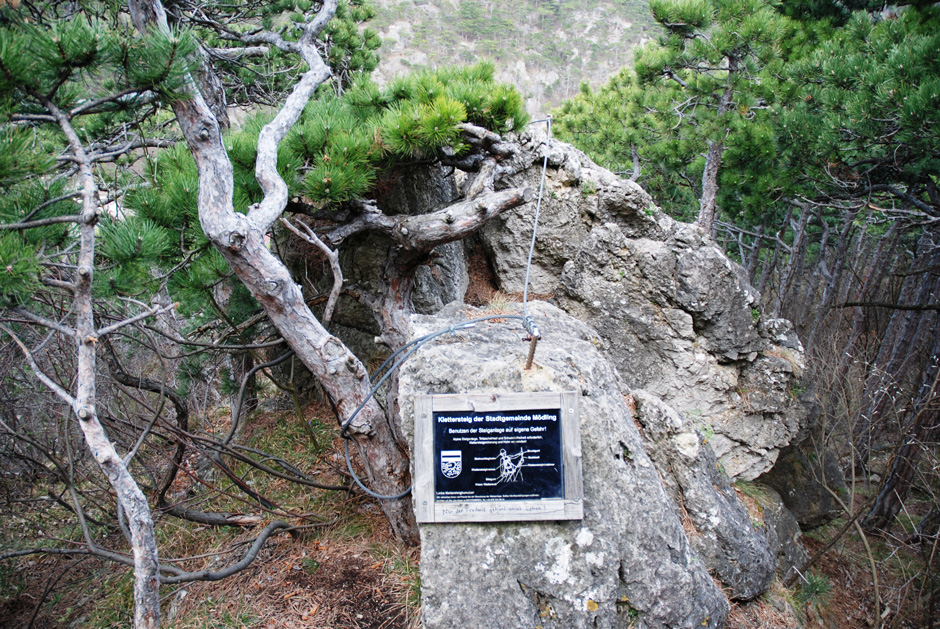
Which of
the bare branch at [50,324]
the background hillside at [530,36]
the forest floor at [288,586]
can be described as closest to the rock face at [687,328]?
the forest floor at [288,586]

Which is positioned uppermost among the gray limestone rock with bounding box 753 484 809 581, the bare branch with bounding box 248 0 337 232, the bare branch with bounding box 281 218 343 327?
the bare branch with bounding box 248 0 337 232

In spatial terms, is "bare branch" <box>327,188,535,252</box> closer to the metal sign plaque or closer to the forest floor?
the metal sign plaque

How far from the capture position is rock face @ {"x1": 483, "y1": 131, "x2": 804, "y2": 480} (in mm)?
4445

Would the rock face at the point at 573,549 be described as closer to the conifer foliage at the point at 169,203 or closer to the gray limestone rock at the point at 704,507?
the gray limestone rock at the point at 704,507

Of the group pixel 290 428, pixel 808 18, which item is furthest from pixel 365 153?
pixel 808 18

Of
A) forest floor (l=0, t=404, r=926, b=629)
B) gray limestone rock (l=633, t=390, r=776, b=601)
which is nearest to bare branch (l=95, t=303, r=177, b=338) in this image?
forest floor (l=0, t=404, r=926, b=629)

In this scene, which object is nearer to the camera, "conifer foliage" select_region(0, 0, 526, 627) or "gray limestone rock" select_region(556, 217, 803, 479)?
"conifer foliage" select_region(0, 0, 526, 627)

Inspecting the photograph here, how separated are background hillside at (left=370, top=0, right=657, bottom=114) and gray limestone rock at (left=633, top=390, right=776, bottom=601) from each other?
100 feet

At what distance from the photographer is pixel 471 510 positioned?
2.37 meters

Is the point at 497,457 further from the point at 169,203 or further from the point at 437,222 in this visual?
the point at 169,203

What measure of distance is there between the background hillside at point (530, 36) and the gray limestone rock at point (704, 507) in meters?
30.5

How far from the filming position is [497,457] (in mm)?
2365

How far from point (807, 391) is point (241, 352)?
5237mm

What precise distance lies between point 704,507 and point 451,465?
1871mm
